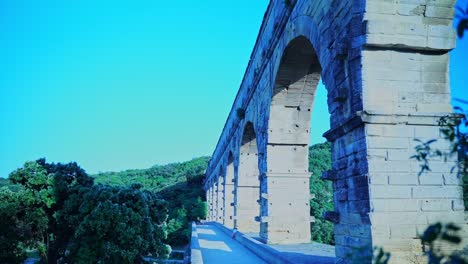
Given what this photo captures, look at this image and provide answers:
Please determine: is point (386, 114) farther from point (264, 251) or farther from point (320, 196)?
point (320, 196)

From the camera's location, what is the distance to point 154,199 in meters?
15.0

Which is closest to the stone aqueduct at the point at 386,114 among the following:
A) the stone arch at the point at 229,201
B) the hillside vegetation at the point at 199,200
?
the stone arch at the point at 229,201

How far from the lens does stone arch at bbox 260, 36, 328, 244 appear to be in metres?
9.14

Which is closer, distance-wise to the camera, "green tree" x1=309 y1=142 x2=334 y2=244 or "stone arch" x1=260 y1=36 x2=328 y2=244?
"stone arch" x1=260 y1=36 x2=328 y2=244

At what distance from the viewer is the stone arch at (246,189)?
14.3 metres

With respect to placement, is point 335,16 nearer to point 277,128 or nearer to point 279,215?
point 277,128

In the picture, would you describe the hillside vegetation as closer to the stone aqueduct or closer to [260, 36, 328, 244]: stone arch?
[260, 36, 328, 244]: stone arch

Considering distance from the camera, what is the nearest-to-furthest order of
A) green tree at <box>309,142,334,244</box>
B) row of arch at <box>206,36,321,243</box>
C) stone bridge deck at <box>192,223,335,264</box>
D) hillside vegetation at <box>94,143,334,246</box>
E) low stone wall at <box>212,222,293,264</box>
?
stone bridge deck at <box>192,223,335,264</box> → low stone wall at <box>212,222,293,264</box> → row of arch at <box>206,36,321,243</box> → green tree at <box>309,142,334,244</box> → hillside vegetation at <box>94,143,334,246</box>

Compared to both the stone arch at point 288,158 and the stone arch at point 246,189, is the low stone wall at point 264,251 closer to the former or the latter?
the stone arch at point 288,158

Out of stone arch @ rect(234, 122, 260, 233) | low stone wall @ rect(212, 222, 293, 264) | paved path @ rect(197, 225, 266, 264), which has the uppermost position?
stone arch @ rect(234, 122, 260, 233)

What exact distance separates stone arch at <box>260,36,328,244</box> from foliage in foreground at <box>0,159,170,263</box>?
5551 mm

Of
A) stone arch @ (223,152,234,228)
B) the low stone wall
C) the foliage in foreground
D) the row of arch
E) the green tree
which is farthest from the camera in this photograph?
the green tree

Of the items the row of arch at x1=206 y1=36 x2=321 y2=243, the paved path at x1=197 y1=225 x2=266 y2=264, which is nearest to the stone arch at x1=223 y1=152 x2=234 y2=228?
the paved path at x1=197 y1=225 x2=266 y2=264

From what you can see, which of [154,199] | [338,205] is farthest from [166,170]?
[338,205]
